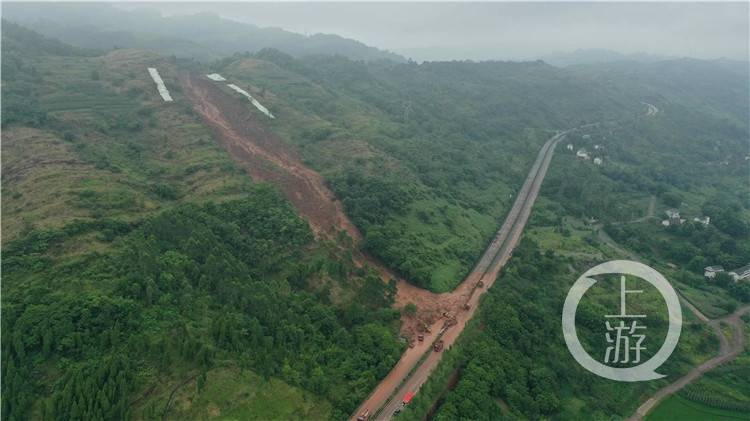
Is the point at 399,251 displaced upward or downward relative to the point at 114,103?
downward

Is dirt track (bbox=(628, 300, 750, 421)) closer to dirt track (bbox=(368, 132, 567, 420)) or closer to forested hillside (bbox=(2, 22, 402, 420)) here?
dirt track (bbox=(368, 132, 567, 420))

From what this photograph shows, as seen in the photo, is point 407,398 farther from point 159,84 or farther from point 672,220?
point 159,84

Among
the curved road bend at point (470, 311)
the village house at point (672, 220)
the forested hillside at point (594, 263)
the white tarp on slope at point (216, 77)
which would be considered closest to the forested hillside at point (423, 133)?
the curved road bend at point (470, 311)

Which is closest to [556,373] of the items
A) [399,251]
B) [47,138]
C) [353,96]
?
[399,251]

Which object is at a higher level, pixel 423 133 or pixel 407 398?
pixel 423 133

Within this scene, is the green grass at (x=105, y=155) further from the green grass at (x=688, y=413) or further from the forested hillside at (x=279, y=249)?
the green grass at (x=688, y=413)

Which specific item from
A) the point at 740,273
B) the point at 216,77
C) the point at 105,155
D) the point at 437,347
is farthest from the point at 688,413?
the point at 216,77

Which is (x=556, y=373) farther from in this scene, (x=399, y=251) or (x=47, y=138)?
(x=47, y=138)

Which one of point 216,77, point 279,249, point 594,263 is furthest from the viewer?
point 216,77
